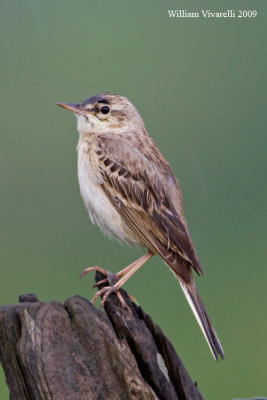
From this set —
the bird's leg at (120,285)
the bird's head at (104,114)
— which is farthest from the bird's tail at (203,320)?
the bird's head at (104,114)

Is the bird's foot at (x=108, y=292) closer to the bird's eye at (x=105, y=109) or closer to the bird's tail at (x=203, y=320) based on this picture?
the bird's tail at (x=203, y=320)

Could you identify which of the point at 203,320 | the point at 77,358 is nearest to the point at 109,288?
the point at 203,320

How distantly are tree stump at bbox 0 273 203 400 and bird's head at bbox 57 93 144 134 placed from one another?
12.0 ft

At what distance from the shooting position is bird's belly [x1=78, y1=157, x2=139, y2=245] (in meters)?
7.10

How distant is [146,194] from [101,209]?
463 millimetres

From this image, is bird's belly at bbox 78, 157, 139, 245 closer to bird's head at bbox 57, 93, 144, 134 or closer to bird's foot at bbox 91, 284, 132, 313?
bird's head at bbox 57, 93, 144, 134

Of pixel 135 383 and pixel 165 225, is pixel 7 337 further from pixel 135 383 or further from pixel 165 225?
Result: pixel 165 225

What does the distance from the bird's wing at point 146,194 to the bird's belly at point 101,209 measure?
6 centimetres

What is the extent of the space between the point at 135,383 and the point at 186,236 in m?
2.64

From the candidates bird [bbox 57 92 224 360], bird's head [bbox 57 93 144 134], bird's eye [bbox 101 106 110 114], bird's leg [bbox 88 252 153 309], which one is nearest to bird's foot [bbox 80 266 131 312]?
bird's leg [bbox 88 252 153 309]

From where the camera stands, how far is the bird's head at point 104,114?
25.6 ft

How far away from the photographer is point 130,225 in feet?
23.0

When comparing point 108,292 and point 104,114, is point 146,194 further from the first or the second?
point 108,292

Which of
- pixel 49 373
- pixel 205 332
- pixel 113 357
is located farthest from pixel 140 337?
pixel 205 332
